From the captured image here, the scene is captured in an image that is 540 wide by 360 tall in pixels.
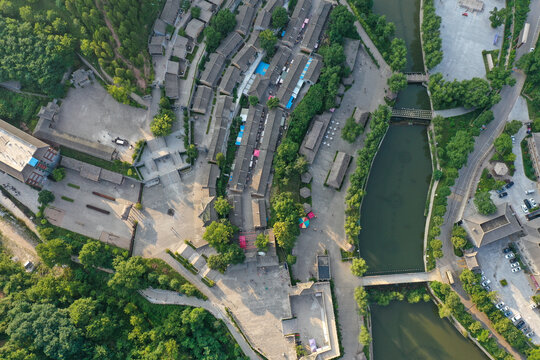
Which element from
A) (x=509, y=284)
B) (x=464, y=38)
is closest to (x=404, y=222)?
(x=509, y=284)

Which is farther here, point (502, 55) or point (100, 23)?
point (502, 55)

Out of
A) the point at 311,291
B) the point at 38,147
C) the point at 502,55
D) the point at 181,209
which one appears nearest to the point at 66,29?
the point at 38,147

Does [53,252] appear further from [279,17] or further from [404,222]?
[404,222]

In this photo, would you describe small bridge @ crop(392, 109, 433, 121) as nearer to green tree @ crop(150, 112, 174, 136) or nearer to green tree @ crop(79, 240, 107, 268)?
green tree @ crop(150, 112, 174, 136)

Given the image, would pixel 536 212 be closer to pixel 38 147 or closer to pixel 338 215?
pixel 338 215

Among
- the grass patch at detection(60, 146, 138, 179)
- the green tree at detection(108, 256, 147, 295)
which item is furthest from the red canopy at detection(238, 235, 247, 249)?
the grass patch at detection(60, 146, 138, 179)

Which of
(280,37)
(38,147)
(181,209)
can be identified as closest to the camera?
(38,147)
